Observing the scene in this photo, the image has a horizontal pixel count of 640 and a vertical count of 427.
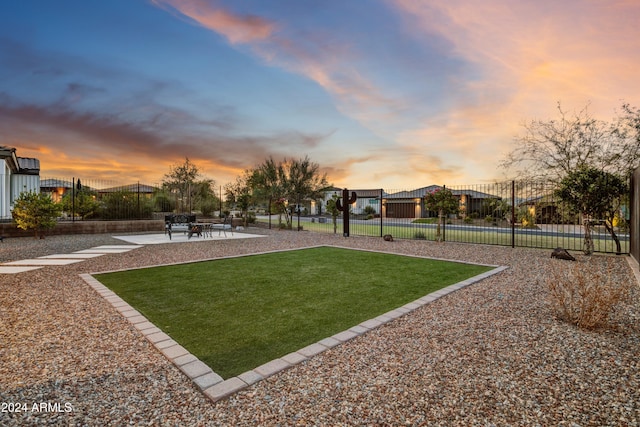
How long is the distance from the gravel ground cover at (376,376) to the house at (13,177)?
13.4m

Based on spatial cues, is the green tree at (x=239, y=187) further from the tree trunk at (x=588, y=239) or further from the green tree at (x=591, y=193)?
the tree trunk at (x=588, y=239)

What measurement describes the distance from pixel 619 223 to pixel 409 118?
8.74m

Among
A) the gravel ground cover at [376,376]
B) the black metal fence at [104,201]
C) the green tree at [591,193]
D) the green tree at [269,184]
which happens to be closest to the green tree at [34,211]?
the black metal fence at [104,201]

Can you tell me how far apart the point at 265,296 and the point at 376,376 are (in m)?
2.63

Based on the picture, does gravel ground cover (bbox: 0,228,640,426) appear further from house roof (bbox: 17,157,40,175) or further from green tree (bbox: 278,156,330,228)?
house roof (bbox: 17,157,40,175)

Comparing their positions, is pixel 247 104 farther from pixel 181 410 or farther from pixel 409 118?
pixel 181 410

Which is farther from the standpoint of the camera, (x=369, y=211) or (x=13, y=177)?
(x=369, y=211)

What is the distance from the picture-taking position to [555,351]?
2.85m

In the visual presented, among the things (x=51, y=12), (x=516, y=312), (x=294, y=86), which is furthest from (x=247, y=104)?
(x=516, y=312)

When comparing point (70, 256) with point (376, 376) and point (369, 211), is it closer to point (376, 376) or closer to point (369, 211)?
point (376, 376)

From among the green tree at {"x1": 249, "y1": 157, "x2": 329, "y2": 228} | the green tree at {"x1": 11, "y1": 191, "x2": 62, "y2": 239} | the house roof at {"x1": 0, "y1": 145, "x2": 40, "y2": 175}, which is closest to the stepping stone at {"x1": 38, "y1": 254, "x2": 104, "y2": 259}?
the green tree at {"x1": 11, "y1": 191, "x2": 62, "y2": 239}

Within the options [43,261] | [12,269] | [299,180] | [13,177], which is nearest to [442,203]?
[299,180]

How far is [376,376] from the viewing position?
2.43 m

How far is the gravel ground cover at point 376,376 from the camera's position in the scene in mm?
1960
